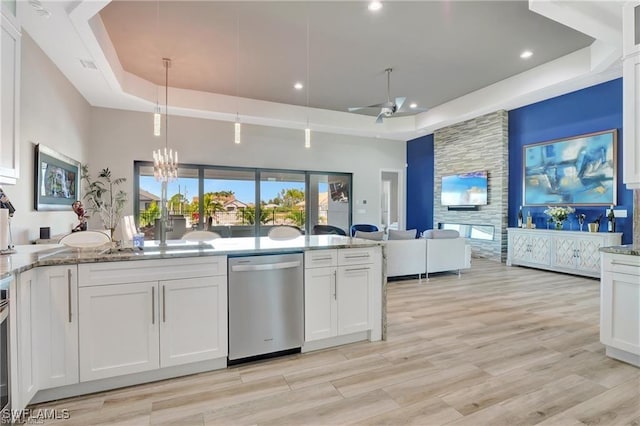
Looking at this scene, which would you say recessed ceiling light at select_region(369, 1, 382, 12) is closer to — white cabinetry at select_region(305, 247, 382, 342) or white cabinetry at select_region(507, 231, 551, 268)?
white cabinetry at select_region(305, 247, 382, 342)

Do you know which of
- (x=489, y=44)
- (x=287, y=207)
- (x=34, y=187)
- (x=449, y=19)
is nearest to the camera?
(x=34, y=187)

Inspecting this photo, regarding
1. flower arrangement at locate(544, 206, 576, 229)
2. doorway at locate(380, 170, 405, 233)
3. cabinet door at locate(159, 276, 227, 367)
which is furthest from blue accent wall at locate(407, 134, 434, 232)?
cabinet door at locate(159, 276, 227, 367)

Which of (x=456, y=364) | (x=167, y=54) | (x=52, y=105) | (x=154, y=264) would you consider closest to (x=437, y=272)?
(x=456, y=364)

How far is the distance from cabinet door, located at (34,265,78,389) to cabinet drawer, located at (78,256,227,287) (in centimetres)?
9

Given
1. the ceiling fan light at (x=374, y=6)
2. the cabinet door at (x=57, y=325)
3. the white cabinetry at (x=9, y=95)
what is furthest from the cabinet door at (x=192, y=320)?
the ceiling fan light at (x=374, y=6)

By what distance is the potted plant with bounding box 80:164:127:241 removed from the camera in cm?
633

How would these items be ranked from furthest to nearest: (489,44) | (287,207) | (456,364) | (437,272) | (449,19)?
(287,207)
(437,272)
(489,44)
(449,19)
(456,364)

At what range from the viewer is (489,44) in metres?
4.85

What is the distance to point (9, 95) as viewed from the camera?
2.31 metres

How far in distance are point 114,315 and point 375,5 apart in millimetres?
4066

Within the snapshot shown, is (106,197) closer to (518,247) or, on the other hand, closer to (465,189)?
(465,189)

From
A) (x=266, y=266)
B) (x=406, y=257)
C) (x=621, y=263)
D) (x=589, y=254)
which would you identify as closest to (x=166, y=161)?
(x=266, y=266)

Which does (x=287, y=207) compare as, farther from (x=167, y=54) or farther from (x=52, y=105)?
(x=52, y=105)

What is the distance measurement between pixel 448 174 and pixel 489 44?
4.13 metres
